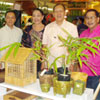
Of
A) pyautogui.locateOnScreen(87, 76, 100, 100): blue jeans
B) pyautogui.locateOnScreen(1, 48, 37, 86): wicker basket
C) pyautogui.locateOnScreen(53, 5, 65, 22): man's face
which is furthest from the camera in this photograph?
pyautogui.locateOnScreen(53, 5, 65, 22): man's face

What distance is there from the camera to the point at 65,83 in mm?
1313

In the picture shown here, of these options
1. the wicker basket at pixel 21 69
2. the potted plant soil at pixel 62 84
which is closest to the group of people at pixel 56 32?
the wicker basket at pixel 21 69

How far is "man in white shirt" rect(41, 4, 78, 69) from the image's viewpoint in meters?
2.28

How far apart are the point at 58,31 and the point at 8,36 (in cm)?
89

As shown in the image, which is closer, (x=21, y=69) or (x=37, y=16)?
(x=21, y=69)

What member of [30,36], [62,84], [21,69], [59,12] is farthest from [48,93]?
[30,36]

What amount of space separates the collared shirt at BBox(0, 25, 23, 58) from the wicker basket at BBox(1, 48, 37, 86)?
1166 mm

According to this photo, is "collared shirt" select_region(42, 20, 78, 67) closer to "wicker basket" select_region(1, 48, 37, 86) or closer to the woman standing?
the woman standing

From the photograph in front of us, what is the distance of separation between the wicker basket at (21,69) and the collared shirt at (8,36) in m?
1.17

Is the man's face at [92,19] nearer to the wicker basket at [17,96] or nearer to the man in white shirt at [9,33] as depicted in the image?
the wicker basket at [17,96]

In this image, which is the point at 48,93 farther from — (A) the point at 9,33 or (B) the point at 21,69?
(A) the point at 9,33

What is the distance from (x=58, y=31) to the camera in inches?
91.5

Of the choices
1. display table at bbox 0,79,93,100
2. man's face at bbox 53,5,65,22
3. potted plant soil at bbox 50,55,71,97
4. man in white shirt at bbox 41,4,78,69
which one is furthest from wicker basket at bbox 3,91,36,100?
man's face at bbox 53,5,65,22

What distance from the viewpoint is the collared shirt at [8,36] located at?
272 cm
